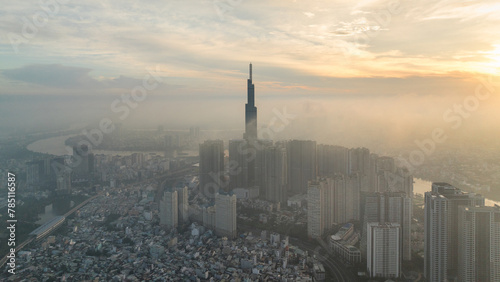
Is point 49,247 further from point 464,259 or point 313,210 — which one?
point 464,259

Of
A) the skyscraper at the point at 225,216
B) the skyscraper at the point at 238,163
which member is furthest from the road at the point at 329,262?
the skyscraper at the point at 238,163

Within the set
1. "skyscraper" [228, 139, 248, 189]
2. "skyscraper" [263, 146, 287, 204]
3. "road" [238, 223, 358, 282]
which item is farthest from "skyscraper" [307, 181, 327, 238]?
"skyscraper" [228, 139, 248, 189]

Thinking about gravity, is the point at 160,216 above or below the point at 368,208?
below

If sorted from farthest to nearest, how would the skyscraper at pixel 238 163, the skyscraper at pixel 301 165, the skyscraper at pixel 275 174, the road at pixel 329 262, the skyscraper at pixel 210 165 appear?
the skyscraper at pixel 238 163
the skyscraper at pixel 210 165
the skyscraper at pixel 301 165
the skyscraper at pixel 275 174
the road at pixel 329 262

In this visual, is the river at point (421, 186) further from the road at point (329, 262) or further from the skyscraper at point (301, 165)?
the road at point (329, 262)

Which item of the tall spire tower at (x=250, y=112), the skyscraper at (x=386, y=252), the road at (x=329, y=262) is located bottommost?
the road at (x=329, y=262)

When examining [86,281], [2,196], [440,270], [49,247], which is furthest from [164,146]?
[440,270]

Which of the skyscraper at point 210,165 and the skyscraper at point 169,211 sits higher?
the skyscraper at point 210,165

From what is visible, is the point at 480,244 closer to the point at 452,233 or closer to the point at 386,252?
the point at 452,233
